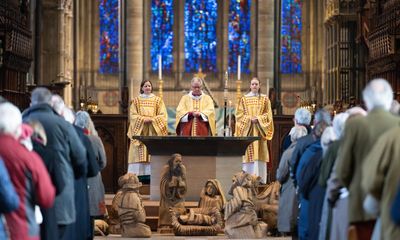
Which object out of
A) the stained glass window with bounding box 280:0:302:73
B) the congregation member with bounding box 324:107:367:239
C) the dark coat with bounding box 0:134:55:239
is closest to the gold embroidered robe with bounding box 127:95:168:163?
the congregation member with bounding box 324:107:367:239

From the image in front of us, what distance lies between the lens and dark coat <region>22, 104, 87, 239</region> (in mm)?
9883

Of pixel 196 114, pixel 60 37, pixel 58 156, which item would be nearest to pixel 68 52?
pixel 60 37

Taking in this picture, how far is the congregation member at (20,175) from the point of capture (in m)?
8.02

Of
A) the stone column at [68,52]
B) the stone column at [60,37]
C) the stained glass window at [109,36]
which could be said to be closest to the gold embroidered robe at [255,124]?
the stone column at [60,37]

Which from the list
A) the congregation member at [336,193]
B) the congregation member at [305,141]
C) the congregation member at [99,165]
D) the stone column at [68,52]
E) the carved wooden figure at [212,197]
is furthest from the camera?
the stone column at [68,52]

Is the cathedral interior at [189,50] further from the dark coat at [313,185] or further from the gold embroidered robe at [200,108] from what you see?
the dark coat at [313,185]

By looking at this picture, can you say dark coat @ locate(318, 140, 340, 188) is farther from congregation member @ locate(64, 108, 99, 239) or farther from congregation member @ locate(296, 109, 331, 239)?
congregation member @ locate(64, 108, 99, 239)

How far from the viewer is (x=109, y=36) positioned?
4016cm

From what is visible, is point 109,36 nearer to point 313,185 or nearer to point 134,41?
point 134,41

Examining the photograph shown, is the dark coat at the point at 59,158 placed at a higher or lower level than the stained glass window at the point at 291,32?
lower

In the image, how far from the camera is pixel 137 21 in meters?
34.3

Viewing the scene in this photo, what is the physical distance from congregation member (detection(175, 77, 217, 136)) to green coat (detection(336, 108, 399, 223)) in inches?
405

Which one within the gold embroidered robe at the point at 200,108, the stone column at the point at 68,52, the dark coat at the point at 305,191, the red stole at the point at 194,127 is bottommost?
the dark coat at the point at 305,191

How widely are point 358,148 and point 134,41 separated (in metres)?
26.2
